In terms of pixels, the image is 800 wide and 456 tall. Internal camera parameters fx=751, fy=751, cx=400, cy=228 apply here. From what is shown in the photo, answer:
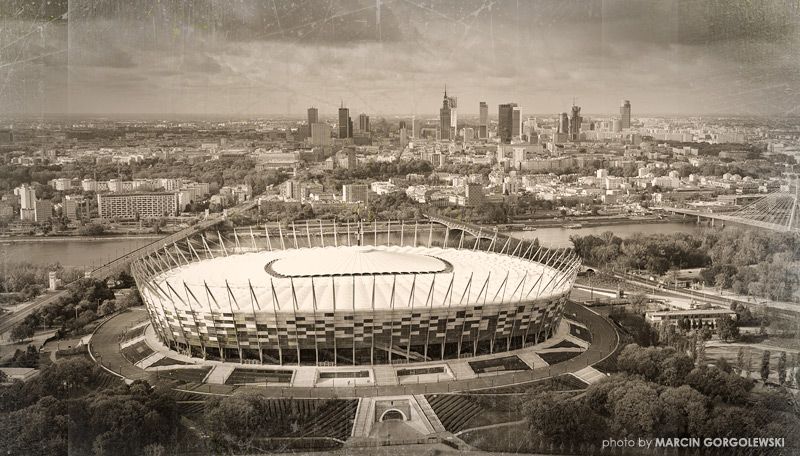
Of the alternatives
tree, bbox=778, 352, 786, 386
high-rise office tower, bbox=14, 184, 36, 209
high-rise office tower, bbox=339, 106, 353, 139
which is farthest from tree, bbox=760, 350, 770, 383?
high-rise office tower, bbox=14, 184, 36, 209

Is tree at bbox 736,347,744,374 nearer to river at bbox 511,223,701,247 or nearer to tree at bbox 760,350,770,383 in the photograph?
tree at bbox 760,350,770,383

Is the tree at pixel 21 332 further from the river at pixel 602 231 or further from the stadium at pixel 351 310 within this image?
the river at pixel 602 231

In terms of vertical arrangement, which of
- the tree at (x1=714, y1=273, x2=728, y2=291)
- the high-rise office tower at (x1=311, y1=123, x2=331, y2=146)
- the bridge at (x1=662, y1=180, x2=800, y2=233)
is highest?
the high-rise office tower at (x1=311, y1=123, x2=331, y2=146)

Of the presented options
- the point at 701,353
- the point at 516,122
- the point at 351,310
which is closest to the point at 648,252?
the point at 516,122

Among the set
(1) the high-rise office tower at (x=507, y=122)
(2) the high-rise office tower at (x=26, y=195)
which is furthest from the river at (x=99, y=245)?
(1) the high-rise office tower at (x=507, y=122)

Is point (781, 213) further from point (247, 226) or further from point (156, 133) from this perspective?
point (156, 133)

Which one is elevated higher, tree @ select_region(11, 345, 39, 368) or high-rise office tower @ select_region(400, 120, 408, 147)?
high-rise office tower @ select_region(400, 120, 408, 147)

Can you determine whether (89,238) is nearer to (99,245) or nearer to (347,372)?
(99,245)
